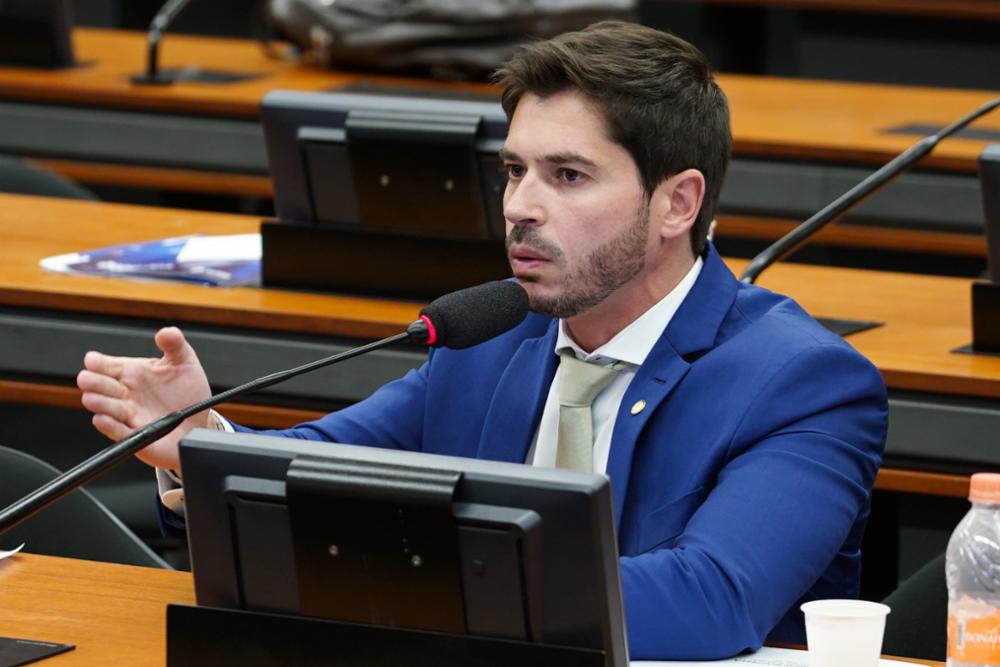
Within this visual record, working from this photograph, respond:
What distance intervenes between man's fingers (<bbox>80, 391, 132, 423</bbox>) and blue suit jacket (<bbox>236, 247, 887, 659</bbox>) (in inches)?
7.1

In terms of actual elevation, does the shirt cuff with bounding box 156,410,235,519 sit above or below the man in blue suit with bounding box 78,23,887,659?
below

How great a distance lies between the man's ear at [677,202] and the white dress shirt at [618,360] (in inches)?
2.7

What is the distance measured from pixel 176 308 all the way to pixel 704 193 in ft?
4.17

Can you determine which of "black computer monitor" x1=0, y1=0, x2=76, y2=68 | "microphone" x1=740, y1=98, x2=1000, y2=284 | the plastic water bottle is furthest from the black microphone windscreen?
"black computer monitor" x1=0, y1=0, x2=76, y2=68

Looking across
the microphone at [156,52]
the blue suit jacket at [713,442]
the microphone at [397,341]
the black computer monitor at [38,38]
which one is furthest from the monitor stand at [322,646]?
the black computer monitor at [38,38]

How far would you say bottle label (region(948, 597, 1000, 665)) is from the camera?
157cm

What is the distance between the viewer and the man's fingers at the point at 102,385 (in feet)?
6.23

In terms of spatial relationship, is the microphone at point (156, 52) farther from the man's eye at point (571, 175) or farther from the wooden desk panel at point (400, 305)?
the man's eye at point (571, 175)

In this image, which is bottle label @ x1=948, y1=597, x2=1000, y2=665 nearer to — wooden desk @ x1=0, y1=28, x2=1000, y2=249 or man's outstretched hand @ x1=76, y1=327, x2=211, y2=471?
man's outstretched hand @ x1=76, y1=327, x2=211, y2=471

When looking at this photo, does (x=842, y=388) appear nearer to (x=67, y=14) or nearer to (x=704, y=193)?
(x=704, y=193)

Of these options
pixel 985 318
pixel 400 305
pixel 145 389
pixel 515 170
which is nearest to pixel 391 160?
pixel 400 305

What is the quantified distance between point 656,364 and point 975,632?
1.76ft

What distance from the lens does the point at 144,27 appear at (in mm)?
7098

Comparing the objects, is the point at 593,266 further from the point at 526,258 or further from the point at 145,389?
the point at 145,389
